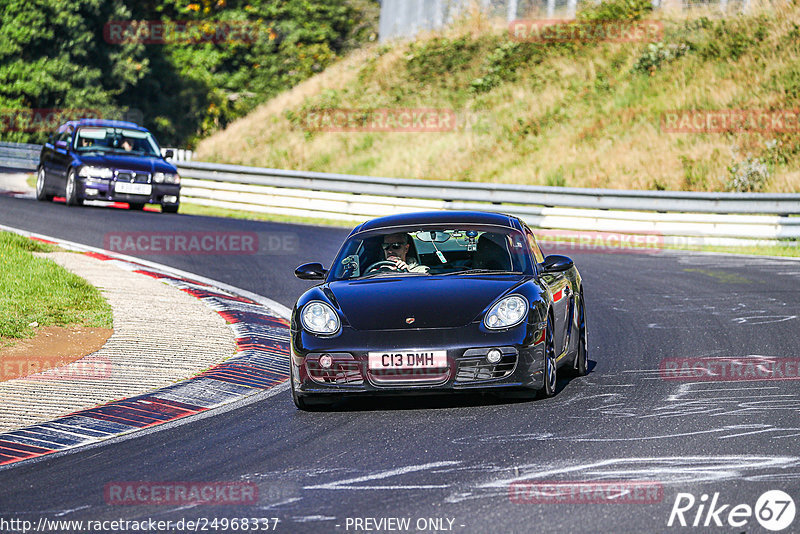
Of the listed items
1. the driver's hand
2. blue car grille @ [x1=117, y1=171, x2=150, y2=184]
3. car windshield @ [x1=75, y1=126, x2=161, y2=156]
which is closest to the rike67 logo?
the driver's hand

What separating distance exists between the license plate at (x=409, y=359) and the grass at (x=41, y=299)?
4.30m

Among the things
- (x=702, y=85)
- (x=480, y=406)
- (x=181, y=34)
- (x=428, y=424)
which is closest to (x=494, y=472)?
(x=428, y=424)

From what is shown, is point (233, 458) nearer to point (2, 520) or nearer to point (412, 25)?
point (2, 520)

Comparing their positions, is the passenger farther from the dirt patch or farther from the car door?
the car door

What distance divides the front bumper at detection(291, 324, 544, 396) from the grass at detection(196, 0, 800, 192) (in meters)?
18.1

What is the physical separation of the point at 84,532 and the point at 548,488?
6.96 feet
